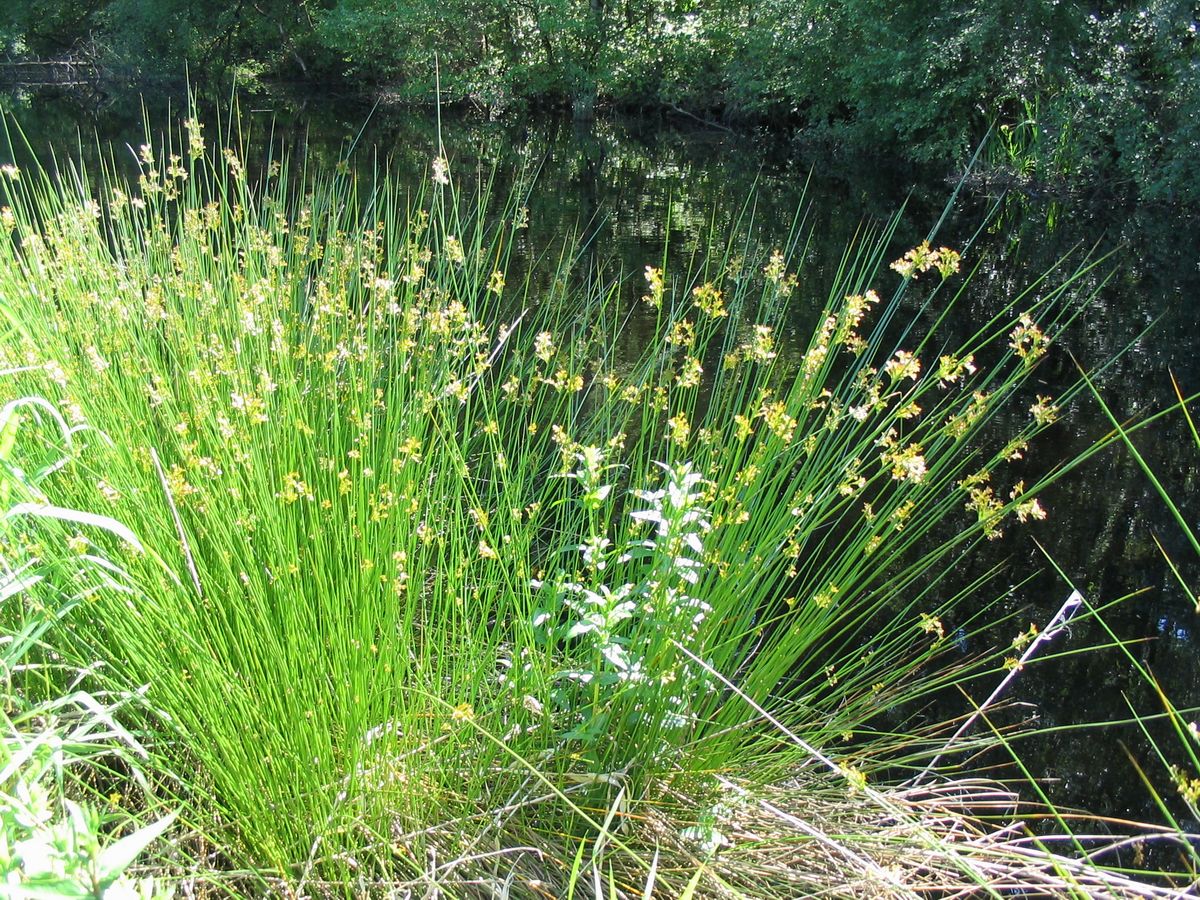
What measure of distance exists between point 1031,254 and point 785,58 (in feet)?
30.6

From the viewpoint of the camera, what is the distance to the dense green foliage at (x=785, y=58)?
13055 mm

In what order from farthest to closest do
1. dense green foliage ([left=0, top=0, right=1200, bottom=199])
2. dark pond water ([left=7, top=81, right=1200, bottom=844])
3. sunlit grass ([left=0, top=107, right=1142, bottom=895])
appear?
1. dense green foliage ([left=0, top=0, right=1200, bottom=199])
2. dark pond water ([left=7, top=81, right=1200, bottom=844])
3. sunlit grass ([left=0, top=107, right=1142, bottom=895])

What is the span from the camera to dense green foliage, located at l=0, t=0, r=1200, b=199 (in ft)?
42.8

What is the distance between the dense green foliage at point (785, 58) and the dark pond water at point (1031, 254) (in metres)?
0.79

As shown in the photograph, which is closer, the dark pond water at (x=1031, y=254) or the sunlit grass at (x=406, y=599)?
the sunlit grass at (x=406, y=599)

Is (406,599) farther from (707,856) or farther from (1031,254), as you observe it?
(1031,254)

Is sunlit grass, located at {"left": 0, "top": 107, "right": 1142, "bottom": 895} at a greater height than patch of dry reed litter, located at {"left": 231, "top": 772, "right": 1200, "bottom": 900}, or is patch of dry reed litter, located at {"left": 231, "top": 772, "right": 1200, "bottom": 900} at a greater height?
sunlit grass, located at {"left": 0, "top": 107, "right": 1142, "bottom": 895}

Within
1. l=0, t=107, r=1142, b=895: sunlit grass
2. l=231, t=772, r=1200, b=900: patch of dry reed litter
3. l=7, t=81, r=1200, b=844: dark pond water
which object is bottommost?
l=7, t=81, r=1200, b=844: dark pond water

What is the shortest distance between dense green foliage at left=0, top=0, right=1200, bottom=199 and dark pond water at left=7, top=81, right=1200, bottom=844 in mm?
794

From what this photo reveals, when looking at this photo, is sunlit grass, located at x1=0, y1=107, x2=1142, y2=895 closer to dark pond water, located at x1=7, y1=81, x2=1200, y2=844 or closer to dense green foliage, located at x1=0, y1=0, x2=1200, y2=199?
dark pond water, located at x1=7, y1=81, x2=1200, y2=844

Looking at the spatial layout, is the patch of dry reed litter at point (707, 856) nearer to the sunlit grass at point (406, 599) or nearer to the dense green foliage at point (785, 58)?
the sunlit grass at point (406, 599)

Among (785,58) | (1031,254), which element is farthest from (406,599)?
(785,58)

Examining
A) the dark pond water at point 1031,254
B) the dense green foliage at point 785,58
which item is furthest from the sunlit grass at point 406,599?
the dense green foliage at point 785,58

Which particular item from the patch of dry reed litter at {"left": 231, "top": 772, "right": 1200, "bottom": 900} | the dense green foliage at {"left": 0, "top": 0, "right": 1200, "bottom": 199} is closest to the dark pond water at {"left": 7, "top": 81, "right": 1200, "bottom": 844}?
the dense green foliage at {"left": 0, "top": 0, "right": 1200, "bottom": 199}
